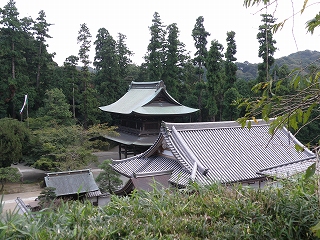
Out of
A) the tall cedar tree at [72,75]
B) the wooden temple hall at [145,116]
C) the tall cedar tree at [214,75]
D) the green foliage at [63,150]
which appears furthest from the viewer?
the tall cedar tree at [72,75]

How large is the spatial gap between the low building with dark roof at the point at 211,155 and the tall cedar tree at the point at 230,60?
11.2 m

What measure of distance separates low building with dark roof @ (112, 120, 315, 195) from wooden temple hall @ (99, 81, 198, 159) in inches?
288

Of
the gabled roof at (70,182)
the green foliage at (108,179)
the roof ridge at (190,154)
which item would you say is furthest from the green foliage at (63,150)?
the roof ridge at (190,154)

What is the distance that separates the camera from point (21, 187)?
15422mm

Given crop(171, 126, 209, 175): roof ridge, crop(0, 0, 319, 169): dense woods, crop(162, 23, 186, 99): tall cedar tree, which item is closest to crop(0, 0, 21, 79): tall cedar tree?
crop(0, 0, 319, 169): dense woods

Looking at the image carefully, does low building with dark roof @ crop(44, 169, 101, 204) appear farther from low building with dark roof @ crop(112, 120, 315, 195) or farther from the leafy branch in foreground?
the leafy branch in foreground

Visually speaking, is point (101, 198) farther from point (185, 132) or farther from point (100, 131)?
point (100, 131)

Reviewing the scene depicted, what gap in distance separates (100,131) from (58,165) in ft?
10.6

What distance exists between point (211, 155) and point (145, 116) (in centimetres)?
952

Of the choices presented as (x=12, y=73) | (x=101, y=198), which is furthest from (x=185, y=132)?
(x=12, y=73)

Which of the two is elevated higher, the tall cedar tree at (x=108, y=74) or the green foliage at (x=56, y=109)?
the tall cedar tree at (x=108, y=74)

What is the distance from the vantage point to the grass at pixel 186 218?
6.89 ft

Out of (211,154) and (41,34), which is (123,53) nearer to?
(41,34)

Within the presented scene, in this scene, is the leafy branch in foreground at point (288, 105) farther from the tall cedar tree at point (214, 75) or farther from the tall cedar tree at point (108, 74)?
the tall cedar tree at point (108, 74)
